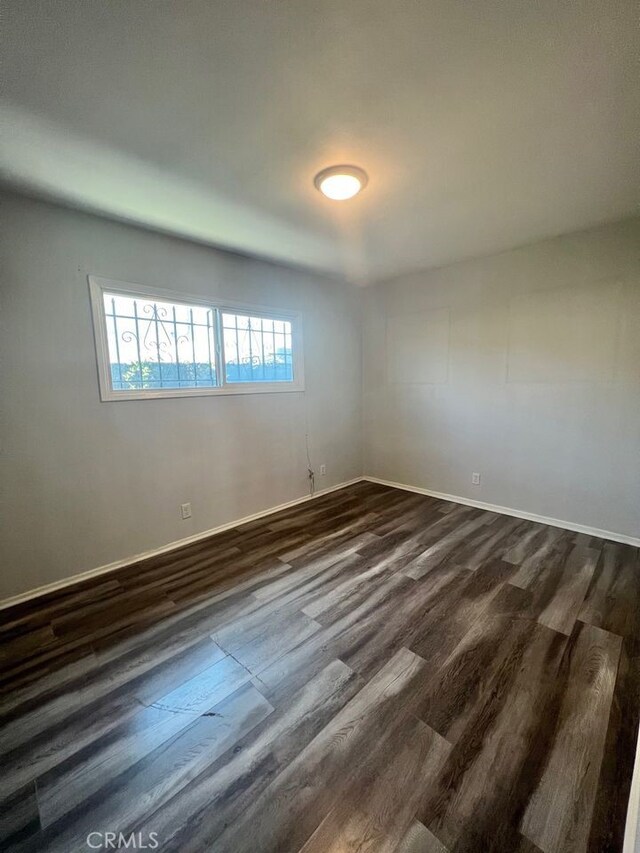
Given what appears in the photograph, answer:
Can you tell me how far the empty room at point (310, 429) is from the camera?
1111mm

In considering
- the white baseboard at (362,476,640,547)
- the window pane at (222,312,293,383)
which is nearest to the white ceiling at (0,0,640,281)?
the window pane at (222,312,293,383)

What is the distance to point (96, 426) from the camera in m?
2.41

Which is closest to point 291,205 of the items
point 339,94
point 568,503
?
point 339,94

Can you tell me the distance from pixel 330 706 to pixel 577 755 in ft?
3.07

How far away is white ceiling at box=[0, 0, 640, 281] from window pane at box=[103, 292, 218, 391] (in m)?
0.64

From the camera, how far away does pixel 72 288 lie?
2.25 meters

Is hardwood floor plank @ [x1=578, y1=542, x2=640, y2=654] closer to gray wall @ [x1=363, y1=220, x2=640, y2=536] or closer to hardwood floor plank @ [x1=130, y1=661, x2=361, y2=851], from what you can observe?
gray wall @ [x1=363, y1=220, x2=640, y2=536]

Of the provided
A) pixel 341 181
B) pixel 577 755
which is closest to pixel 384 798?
pixel 577 755

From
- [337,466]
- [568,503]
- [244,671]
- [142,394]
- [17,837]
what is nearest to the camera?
[17,837]

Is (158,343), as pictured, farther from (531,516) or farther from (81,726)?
(531,516)

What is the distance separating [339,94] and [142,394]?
7.38 feet

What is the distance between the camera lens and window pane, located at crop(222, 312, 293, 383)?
3146mm

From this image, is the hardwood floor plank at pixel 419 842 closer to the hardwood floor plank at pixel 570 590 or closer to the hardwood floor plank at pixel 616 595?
the hardwood floor plank at pixel 570 590

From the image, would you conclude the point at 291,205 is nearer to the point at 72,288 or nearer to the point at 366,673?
the point at 72,288
